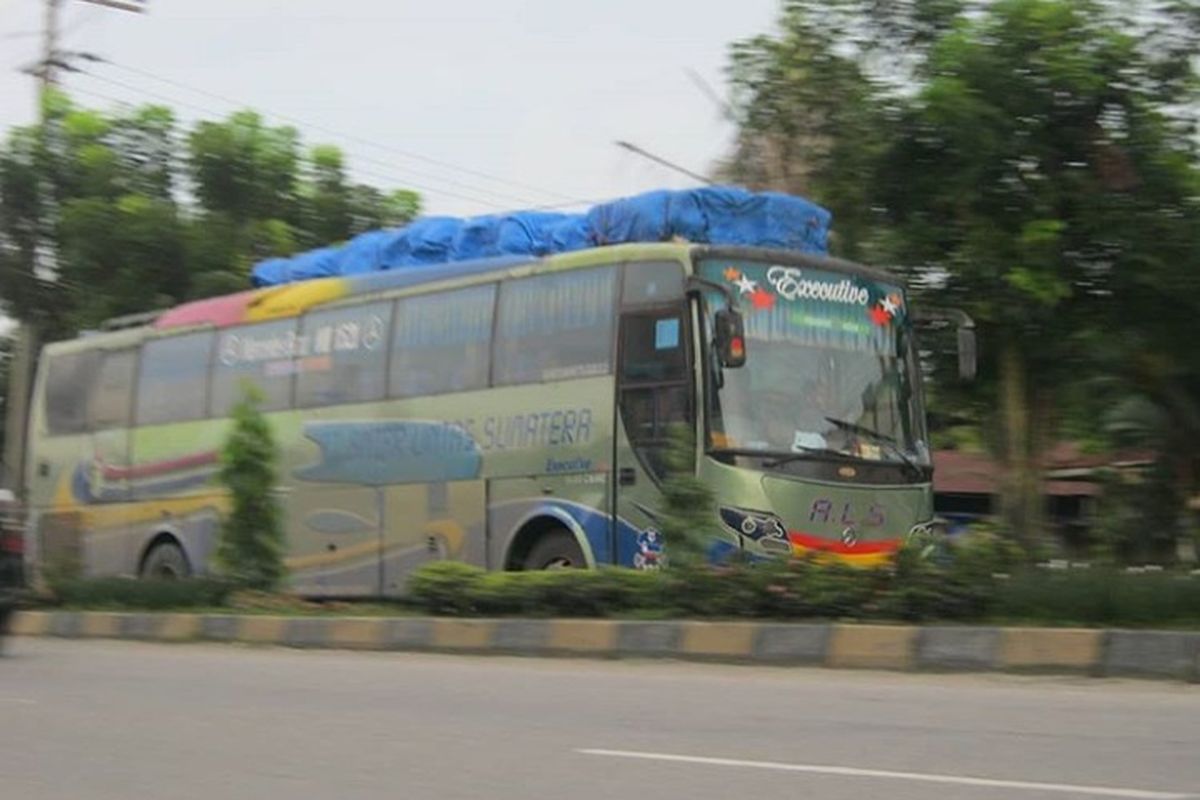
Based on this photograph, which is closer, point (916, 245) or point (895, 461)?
point (895, 461)

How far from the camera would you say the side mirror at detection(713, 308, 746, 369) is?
1226cm

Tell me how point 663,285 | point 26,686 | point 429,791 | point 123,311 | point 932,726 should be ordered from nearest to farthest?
point 429,791
point 932,726
point 26,686
point 663,285
point 123,311

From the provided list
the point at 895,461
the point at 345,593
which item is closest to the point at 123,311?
the point at 345,593

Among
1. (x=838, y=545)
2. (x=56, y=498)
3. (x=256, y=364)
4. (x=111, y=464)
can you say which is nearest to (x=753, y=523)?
(x=838, y=545)

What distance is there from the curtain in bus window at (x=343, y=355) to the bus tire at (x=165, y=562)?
2.70 meters

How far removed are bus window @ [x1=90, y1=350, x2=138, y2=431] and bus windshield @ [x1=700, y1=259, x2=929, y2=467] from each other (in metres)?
8.80

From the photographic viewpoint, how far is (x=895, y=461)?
13.4 meters

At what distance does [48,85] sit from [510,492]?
17068mm

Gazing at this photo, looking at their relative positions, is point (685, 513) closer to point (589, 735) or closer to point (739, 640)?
point (739, 640)

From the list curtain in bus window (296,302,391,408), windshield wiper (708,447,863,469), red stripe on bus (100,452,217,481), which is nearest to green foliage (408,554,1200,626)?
windshield wiper (708,447,863,469)

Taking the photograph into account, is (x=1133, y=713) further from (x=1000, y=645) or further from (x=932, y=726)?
(x=1000, y=645)

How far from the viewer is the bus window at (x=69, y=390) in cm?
1959

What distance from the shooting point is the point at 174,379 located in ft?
60.4

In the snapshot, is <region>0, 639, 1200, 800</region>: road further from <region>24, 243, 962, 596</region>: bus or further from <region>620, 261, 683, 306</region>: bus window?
<region>620, 261, 683, 306</region>: bus window
